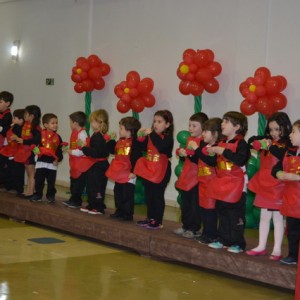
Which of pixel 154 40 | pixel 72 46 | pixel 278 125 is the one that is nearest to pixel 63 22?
pixel 72 46

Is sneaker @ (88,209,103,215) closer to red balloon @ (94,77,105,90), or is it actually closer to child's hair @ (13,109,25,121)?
child's hair @ (13,109,25,121)

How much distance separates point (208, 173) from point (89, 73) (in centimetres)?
463

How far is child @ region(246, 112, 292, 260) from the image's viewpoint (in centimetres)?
490

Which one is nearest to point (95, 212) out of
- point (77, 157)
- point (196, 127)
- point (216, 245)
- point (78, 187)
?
point (78, 187)

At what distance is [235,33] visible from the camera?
820 centimetres

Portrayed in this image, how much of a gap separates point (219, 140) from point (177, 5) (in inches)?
164

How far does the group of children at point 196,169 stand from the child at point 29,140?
0.01 m

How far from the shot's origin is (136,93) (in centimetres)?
857

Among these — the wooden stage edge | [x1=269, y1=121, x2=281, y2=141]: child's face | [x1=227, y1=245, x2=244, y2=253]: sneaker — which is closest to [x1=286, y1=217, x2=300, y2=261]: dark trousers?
the wooden stage edge

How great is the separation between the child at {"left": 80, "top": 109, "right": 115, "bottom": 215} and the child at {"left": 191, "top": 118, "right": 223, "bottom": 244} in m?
1.47

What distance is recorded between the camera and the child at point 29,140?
24.1ft

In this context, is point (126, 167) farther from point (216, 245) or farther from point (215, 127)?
point (216, 245)

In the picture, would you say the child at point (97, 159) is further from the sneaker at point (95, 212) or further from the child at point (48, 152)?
the child at point (48, 152)

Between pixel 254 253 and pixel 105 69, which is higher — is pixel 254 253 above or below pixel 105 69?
below
